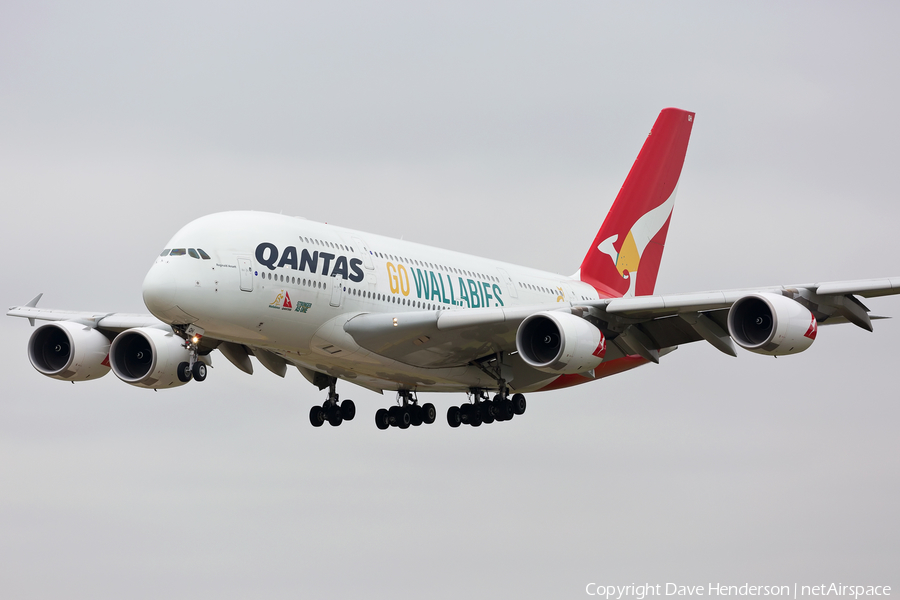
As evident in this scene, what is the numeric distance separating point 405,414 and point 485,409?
285 cm

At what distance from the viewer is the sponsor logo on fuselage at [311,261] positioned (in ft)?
104

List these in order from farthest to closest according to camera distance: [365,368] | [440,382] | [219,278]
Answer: [440,382] → [365,368] → [219,278]

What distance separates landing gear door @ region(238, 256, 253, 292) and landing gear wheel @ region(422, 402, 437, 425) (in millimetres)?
10855

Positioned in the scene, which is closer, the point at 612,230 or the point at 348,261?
the point at 348,261

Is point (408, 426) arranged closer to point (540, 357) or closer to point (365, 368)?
point (365, 368)

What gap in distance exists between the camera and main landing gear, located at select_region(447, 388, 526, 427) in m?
38.7

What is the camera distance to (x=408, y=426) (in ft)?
133

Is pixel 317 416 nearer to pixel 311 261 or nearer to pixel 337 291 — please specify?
pixel 337 291

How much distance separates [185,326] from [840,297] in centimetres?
1686

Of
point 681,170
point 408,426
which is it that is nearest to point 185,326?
point 408,426

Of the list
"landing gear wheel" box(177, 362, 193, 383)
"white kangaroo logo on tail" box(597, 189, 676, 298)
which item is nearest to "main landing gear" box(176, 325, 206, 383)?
"landing gear wheel" box(177, 362, 193, 383)

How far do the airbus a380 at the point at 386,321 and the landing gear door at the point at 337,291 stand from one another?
48 mm

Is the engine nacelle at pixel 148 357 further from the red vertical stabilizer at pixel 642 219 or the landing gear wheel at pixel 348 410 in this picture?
the red vertical stabilizer at pixel 642 219

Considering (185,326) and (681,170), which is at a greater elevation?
(681,170)
